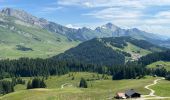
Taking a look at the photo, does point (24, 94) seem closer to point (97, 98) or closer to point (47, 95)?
point (47, 95)

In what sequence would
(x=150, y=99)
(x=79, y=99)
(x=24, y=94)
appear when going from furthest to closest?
(x=24, y=94), (x=79, y=99), (x=150, y=99)

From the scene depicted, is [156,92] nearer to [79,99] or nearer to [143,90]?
[143,90]

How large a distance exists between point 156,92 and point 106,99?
25.6 meters

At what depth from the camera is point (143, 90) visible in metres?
150

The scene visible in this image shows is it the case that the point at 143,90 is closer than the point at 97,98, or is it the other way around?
the point at 97,98

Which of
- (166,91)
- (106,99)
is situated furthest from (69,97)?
(166,91)

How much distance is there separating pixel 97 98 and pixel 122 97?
9713 mm

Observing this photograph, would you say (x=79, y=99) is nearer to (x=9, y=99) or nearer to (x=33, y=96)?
(x=33, y=96)

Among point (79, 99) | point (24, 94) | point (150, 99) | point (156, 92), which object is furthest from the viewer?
point (24, 94)

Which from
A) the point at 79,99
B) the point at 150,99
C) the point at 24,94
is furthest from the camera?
the point at 24,94

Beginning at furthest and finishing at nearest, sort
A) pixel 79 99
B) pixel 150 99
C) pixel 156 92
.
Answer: pixel 156 92, pixel 79 99, pixel 150 99

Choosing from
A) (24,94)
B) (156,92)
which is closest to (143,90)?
(156,92)

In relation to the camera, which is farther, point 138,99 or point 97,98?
point 97,98

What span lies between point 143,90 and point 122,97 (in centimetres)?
2566
